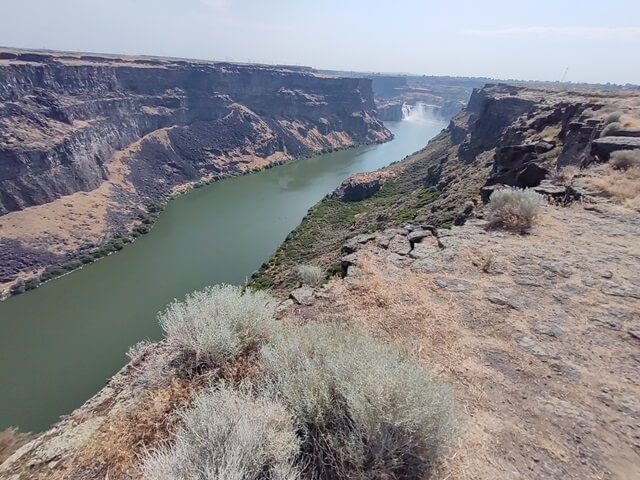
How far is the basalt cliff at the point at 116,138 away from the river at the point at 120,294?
2751 millimetres

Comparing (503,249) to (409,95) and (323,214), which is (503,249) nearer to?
(323,214)

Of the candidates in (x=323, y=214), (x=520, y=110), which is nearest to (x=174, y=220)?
(x=323, y=214)

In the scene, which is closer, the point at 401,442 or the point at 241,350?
the point at 401,442

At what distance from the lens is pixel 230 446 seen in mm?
2881

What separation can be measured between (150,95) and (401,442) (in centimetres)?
6911

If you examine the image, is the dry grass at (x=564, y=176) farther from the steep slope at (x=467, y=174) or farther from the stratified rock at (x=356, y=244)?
the stratified rock at (x=356, y=244)

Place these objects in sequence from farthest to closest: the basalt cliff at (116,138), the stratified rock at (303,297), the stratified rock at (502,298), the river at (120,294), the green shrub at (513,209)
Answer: the basalt cliff at (116,138)
the river at (120,294)
the green shrub at (513,209)
the stratified rock at (303,297)
the stratified rock at (502,298)

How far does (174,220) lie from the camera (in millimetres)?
45031

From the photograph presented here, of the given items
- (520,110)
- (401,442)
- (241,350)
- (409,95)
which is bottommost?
(409,95)

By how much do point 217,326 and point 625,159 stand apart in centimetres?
1144

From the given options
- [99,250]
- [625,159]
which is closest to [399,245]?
[625,159]

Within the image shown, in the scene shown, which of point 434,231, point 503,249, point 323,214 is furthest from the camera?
A: point 323,214

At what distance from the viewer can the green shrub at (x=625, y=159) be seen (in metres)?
9.98

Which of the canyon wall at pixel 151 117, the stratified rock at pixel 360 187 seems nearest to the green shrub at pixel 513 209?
the stratified rock at pixel 360 187
